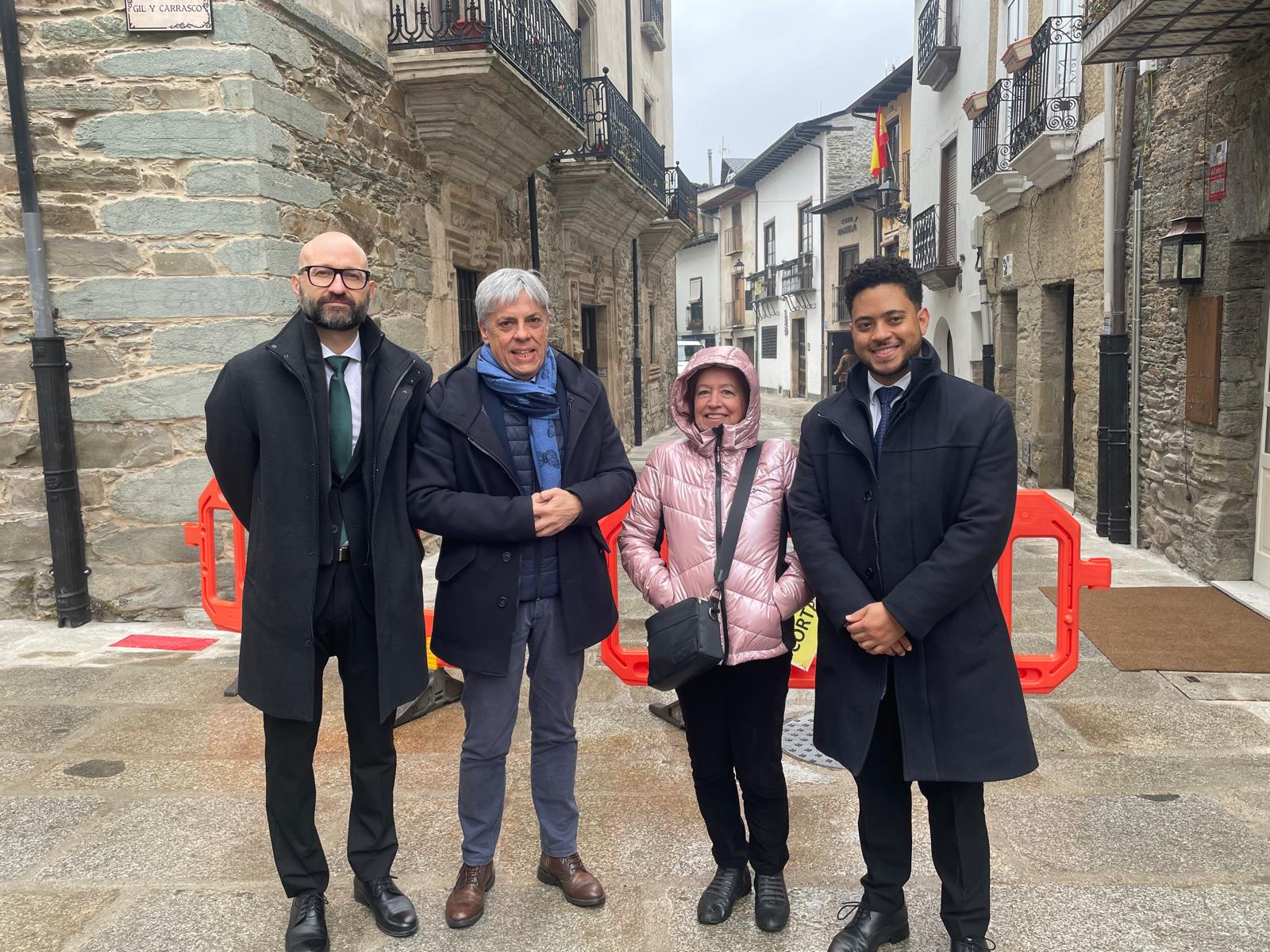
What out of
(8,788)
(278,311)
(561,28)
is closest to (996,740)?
(8,788)

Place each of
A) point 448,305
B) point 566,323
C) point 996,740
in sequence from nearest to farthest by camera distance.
Answer: point 996,740 → point 448,305 → point 566,323

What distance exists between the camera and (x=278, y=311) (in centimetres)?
560

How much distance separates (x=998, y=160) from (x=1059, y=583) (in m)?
8.73

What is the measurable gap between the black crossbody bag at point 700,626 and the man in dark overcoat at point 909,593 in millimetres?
160

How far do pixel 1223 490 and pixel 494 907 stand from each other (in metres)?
5.60

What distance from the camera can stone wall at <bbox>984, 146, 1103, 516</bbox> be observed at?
28.7ft

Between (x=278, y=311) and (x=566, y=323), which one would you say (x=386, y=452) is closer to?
(x=278, y=311)

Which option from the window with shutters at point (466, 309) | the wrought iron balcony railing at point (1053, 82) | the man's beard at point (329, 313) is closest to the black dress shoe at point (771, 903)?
the man's beard at point (329, 313)

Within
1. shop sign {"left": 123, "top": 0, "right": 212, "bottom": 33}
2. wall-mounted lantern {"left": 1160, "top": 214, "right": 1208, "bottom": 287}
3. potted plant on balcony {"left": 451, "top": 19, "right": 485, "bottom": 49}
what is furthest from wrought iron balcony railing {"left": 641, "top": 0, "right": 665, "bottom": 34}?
→ shop sign {"left": 123, "top": 0, "right": 212, "bottom": 33}

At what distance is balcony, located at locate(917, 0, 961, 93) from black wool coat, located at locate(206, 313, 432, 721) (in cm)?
1375

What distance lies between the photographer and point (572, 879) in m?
2.82

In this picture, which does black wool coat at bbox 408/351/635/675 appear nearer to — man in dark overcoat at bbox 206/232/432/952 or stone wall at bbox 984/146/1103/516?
man in dark overcoat at bbox 206/232/432/952

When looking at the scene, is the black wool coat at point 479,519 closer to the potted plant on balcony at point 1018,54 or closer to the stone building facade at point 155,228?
the stone building facade at point 155,228

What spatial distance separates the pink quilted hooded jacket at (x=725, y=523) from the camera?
256cm
